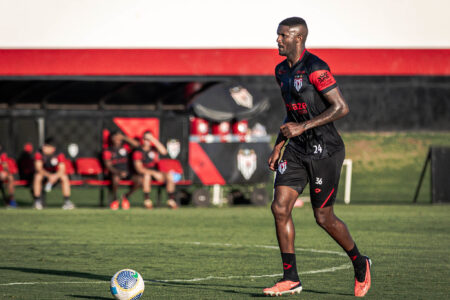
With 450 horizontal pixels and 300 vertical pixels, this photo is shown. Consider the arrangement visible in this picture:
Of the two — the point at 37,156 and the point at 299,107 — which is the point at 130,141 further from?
the point at 299,107

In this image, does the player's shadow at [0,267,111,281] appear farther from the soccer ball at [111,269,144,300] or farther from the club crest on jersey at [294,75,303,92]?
the club crest on jersey at [294,75,303,92]

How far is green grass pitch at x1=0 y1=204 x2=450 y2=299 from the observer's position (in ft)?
25.4

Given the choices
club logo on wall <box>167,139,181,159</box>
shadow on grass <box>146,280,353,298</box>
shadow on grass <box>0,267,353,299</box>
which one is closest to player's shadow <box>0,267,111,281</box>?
shadow on grass <box>0,267,353,299</box>

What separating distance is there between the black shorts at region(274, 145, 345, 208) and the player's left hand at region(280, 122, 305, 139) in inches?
11.8

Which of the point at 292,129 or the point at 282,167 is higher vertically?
the point at 292,129

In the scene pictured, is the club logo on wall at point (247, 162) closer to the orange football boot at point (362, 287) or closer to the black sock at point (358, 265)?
the black sock at point (358, 265)

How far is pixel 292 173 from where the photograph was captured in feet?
24.2

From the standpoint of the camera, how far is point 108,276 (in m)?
8.53

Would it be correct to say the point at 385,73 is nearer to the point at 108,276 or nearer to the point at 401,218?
the point at 401,218

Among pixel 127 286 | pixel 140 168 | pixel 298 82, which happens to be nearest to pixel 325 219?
pixel 298 82
